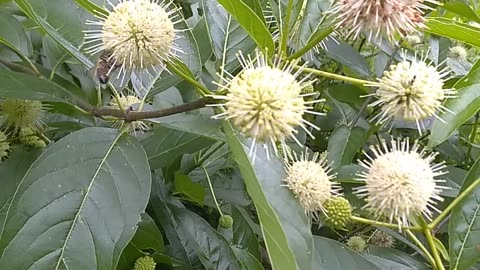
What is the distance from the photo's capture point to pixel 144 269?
1422 millimetres

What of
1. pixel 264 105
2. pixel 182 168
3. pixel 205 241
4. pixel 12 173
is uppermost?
pixel 264 105

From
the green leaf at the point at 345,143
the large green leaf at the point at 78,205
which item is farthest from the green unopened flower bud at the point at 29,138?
the green leaf at the point at 345,143

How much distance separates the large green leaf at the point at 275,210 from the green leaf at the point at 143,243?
0.43 meters

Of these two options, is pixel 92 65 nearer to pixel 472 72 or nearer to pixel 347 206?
pixel 347 206

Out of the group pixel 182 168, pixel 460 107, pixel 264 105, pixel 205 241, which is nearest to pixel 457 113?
pixel 460 107

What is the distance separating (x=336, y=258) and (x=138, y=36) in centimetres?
61

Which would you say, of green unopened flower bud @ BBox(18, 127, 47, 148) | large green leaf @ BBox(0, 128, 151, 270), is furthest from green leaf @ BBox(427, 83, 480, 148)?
green unopened flower bud @ BBox(18, 127, 47, 148)

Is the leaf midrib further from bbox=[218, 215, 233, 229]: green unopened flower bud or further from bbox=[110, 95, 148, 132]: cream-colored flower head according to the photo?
bbox=[218, 215, 233, 229]: green unopened flower bud

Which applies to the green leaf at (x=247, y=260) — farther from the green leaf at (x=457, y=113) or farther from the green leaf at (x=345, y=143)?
the green leaf at (x=457, y=113)

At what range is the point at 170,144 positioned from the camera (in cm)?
152

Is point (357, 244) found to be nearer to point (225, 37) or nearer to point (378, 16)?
point (225, 37)

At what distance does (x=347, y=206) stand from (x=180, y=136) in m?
0.43

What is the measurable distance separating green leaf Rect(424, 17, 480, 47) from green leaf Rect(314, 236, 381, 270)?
48 centimetres

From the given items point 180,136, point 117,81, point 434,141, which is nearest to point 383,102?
point 434,141
